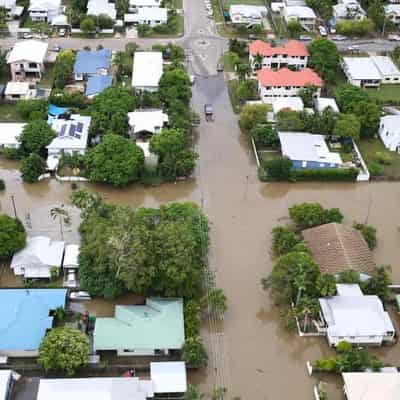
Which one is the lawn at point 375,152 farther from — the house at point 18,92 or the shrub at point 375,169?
the house at point 18,92

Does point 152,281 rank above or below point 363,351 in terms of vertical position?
above

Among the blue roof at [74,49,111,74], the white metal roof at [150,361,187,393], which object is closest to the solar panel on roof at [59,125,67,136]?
the blue roof at [74,49,111,74]

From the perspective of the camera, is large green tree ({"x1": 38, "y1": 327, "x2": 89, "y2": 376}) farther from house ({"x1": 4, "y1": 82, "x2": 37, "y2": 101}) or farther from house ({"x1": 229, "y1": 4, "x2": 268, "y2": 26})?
house ({"x1": 229, "y1": 4, "x2": 268, "y2": 26})

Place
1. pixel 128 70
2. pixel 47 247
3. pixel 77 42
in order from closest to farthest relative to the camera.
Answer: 1. pixel 47 247
2. pixel 128 70
3. pixel 77 42

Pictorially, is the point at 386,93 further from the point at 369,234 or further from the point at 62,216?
the point at 62,216

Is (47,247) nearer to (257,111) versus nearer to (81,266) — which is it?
(81,266)

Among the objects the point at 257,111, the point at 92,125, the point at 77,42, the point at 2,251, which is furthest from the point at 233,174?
the point at 77,42

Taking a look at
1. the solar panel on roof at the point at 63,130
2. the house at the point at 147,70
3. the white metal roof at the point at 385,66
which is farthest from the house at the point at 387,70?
the solar panel on roof at the point at 63,130
